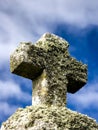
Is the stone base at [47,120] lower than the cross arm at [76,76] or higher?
lower

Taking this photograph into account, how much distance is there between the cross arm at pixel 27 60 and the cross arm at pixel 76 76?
2.12 ft

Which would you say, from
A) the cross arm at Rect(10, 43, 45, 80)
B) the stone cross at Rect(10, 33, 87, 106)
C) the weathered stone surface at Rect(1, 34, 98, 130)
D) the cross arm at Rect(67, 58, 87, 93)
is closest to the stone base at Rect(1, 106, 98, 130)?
the weathered stone surface at Rect(1, 34, 98, 130)

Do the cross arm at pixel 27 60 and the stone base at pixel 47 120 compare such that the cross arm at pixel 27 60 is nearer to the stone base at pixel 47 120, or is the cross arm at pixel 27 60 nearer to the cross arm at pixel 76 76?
the cross arm at pixel 76 76

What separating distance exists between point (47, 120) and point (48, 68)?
1320 millimetres

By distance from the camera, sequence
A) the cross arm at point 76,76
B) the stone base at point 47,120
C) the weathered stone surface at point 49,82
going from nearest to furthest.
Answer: the stone base at point 47,120 → the weathered stone surface at point 49,82 → the cross arm at point 76,76

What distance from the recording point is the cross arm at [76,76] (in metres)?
6.88

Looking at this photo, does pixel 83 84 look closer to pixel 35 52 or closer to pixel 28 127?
pixel 35 52

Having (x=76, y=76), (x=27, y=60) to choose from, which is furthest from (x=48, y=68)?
(x=76, y=76)

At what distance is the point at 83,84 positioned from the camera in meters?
7.08

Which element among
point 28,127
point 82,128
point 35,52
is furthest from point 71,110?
point 35,52

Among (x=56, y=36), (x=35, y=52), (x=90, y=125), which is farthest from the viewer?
(x=56, y=36)

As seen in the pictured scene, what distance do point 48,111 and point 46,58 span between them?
1294 millimetres

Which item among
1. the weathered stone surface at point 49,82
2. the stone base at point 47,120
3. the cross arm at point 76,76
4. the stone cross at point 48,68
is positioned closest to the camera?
the stone base at point 47,120

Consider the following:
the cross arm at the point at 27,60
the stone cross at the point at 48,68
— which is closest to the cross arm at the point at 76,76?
the stone cross at the point at 48,68
